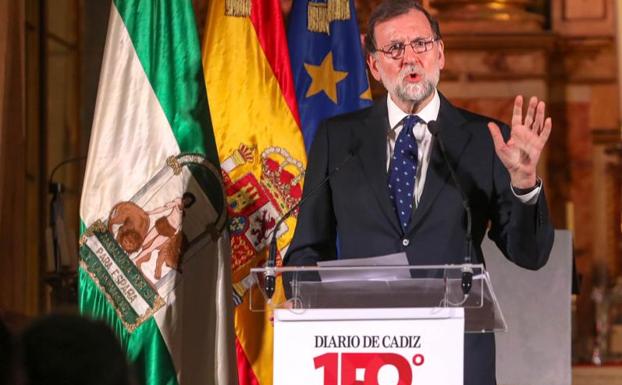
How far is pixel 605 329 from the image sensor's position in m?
7.42

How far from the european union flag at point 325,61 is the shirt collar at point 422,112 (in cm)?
169

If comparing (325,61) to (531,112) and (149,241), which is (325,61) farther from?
(531,112)

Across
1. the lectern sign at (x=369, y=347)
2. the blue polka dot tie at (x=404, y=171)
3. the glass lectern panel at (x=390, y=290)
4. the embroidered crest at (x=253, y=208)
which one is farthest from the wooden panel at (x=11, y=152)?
the lectern sign at (x=369, y=347)

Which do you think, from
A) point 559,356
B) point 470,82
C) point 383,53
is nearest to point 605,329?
point 470,82

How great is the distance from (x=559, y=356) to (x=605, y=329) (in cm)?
245

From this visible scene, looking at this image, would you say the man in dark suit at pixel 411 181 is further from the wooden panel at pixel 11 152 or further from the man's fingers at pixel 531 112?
the wooden panel at pixel 11 152

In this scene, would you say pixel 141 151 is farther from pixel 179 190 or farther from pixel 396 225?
pixel 396 225

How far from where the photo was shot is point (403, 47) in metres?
3.72

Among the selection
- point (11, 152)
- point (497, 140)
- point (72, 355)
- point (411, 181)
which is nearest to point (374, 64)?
point (411, 181)

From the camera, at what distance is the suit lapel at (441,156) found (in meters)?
3.57

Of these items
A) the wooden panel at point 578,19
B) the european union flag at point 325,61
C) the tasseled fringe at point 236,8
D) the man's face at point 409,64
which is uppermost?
the wooden panel at point 578,19

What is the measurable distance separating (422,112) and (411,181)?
22 cm

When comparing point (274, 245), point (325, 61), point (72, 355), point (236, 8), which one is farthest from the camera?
point (325, 61)

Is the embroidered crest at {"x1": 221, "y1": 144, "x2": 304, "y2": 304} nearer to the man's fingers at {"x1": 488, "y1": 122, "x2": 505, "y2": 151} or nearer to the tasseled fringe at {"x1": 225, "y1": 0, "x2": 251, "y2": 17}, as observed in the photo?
the tasseled fringe at {"x1": 225, "y1": 0, "x2": 251, "y2": 17}
